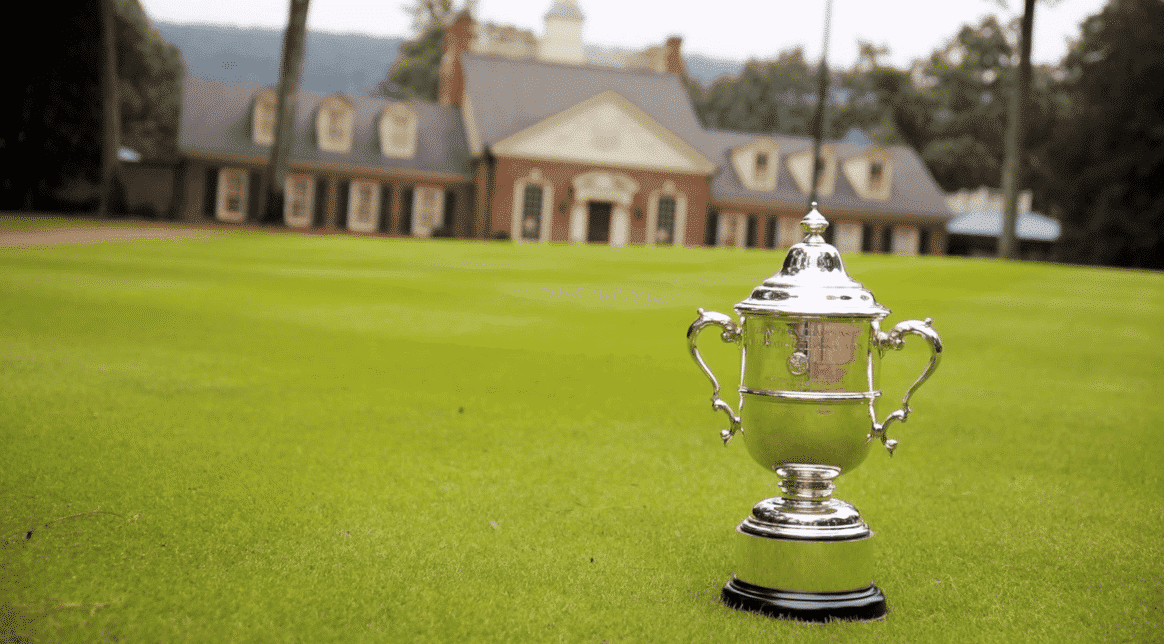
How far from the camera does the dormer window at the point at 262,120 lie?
40.8 meters

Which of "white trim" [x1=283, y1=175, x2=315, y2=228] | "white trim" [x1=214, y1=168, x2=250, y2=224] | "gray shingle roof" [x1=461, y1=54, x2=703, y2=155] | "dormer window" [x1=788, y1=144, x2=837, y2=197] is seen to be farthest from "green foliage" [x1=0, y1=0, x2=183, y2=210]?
"dormer window" [x1=788, y1=144, x2=837, y2=197]

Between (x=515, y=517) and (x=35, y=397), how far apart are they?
334cm

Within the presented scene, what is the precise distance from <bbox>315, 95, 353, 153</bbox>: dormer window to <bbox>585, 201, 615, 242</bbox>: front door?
8.91 meters

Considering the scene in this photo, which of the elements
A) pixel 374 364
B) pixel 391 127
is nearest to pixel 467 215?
pixel 391 127

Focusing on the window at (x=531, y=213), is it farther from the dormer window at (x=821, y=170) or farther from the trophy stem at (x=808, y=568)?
the trophy stem at (x=808, y=568)

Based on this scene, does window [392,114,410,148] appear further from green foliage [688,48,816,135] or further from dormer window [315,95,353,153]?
green foliage [688,48,816,135]

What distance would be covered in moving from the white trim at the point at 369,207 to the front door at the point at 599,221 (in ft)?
24.7

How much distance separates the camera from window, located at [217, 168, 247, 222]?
4041cm

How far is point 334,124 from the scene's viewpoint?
41.4 metres

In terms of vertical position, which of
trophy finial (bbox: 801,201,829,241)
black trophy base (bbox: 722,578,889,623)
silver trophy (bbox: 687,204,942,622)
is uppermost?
trophy finial (bbox: 801,201,829,241)

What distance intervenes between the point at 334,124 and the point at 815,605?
131ft

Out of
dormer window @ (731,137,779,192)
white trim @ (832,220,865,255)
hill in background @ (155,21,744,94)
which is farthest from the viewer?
hill in background @ (155,21,744,94)

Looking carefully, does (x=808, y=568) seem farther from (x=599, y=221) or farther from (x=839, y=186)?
(x=839, y=186)

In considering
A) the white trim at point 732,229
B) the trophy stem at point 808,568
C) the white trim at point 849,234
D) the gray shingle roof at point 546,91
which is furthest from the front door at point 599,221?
the trophy stem at point 808,568
